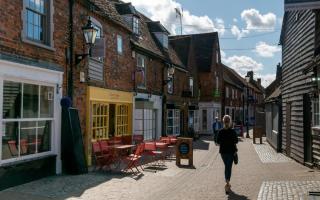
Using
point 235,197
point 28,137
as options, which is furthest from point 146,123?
point 235,197

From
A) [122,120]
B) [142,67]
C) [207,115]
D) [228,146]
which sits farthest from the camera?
[207,115]

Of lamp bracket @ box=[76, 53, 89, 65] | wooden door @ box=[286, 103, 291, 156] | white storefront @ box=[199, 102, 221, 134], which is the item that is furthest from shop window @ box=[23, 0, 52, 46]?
white storefront @ box=[199, 102, 221, 134]

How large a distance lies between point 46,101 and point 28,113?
39.8 inches

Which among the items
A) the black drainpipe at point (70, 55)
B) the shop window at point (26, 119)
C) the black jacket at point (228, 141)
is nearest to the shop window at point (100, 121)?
the black drainpipe at point (70, 55)

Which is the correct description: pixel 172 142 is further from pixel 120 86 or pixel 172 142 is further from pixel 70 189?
pixel 70 189

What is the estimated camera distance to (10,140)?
1033 centimetres

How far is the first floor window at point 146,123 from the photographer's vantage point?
2038 cm

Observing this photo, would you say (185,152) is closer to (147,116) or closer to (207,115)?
(147,116)

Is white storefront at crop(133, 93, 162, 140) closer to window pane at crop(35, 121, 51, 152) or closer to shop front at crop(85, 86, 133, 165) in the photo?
shop front at crop(85, 86, 133, 165)

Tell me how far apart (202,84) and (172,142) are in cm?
2366

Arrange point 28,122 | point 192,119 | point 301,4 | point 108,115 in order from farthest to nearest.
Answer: point 192,119 < point 108,115 < point 28,122 < point 301,4

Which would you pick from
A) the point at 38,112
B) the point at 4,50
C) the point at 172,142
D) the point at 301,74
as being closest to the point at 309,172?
the point at 301,74

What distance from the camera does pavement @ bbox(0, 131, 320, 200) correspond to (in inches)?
383

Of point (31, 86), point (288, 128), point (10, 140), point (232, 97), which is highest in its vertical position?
point (232, 97)
